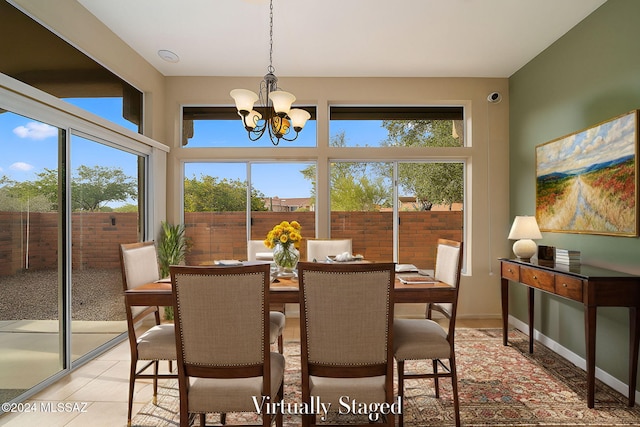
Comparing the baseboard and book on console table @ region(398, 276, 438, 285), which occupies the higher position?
book on console table @ region(398, 276, 438, 285)

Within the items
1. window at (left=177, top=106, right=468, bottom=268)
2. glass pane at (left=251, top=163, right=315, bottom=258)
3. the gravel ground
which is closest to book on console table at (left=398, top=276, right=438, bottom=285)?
window at (left=177, top=106, right=468, bottom=268)

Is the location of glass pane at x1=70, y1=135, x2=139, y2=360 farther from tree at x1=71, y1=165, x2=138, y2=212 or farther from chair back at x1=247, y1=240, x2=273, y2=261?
chair back at x1=247, y1=240, x2=273, y2=261

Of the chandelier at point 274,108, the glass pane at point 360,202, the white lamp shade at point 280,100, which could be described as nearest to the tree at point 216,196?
the glass pane at point 360,202

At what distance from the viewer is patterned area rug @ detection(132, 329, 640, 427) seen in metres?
2.15

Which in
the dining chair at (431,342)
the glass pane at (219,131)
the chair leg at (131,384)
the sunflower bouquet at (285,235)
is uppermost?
the glass pane at (219,131)

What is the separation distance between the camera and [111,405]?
91.7 inches

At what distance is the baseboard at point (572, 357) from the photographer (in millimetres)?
2524

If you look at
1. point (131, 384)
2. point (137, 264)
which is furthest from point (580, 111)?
point (131, 384)

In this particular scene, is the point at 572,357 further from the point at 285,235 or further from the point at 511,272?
the point at 285,235

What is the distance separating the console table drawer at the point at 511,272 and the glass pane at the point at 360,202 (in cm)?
138

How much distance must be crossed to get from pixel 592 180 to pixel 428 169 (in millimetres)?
1809

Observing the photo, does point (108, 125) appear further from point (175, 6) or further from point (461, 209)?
point (461, 209)

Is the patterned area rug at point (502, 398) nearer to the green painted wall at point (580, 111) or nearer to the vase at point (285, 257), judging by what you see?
the green painted wall at point (580, 111)

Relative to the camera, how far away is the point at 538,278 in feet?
9.23
